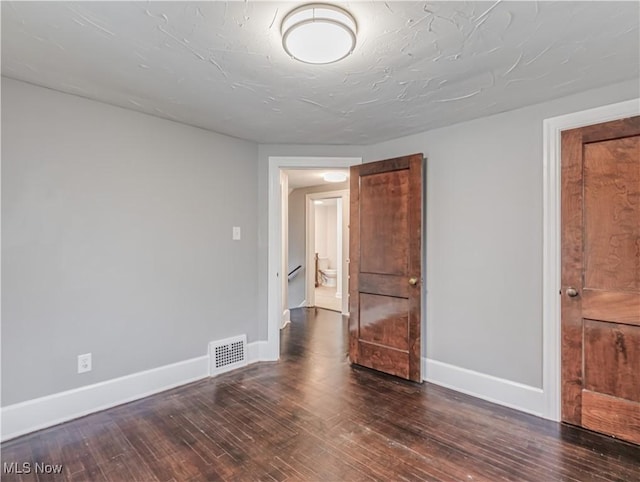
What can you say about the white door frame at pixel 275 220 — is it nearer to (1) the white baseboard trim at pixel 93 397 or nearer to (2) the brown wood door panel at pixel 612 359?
(1) the white baseboard trim at pixel 93 397

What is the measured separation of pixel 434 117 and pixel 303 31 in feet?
5.28

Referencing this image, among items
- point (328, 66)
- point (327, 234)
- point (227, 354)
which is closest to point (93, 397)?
point (227, 354)

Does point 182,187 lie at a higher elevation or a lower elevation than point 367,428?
higher

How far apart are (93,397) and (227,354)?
1105 mm

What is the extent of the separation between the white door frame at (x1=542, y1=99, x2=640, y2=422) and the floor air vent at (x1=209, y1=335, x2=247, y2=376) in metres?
2.58

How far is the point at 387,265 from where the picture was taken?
125 inches

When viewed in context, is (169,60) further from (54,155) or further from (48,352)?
(48,352)

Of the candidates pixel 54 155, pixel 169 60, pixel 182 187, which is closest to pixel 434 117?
pixel 169 60

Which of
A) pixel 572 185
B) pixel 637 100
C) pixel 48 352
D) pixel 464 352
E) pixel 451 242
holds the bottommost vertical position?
pixel 464 352

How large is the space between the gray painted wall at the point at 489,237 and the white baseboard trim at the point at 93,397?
87.2 inches

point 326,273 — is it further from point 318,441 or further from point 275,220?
point 318,441

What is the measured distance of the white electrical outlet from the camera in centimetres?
239

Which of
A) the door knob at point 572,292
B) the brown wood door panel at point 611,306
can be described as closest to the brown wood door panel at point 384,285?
the door knob at point 572,292

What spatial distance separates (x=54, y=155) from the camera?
7.50 ft
